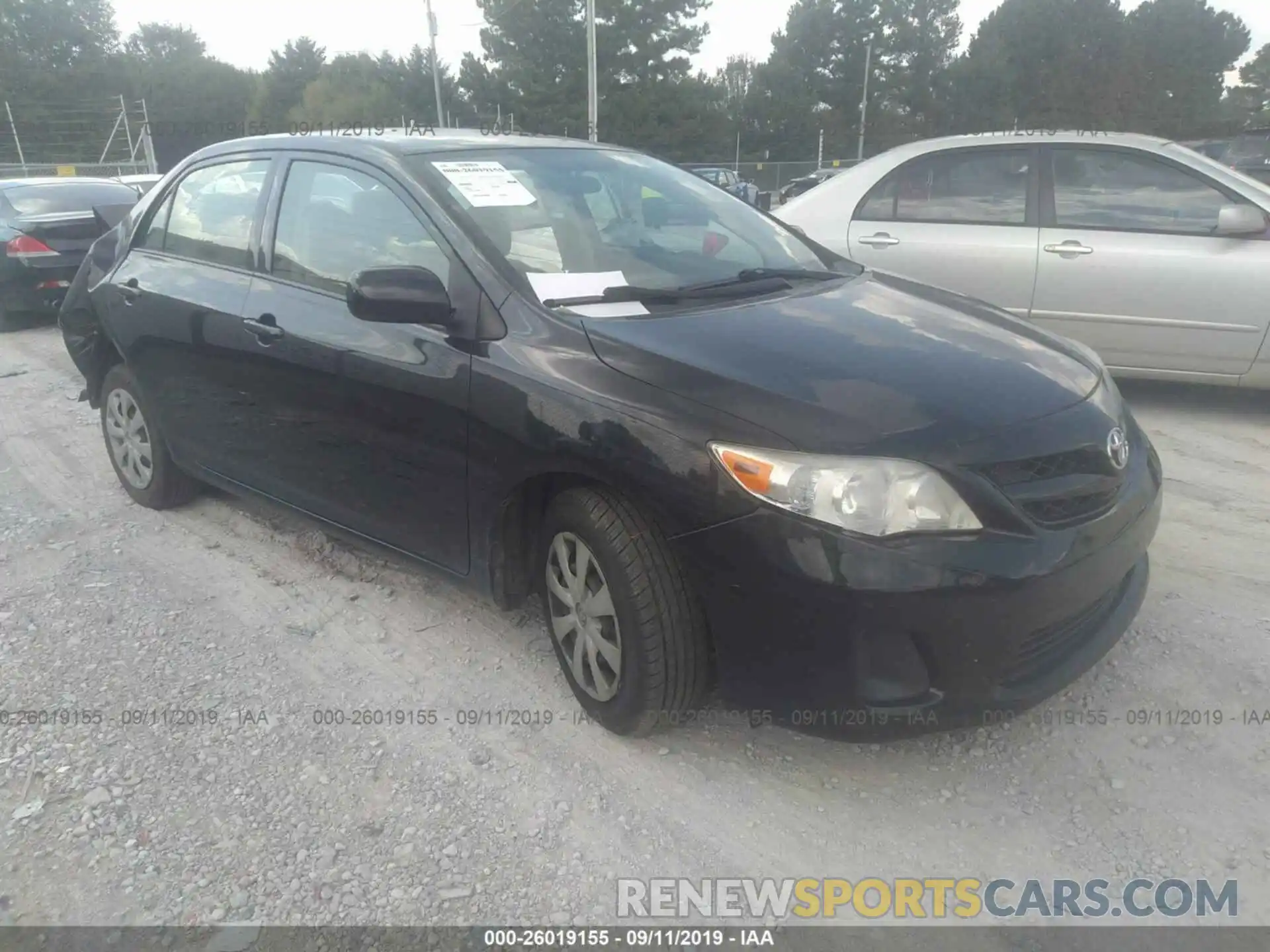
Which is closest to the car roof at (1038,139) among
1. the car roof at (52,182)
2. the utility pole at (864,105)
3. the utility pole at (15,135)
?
the car roof at (52,182)

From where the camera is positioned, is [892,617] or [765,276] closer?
[892,617]

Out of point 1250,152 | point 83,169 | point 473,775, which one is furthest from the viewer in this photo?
point 83,169

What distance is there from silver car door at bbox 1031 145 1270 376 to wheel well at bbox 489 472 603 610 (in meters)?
3.89

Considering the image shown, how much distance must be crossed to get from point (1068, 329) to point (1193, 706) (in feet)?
10.4

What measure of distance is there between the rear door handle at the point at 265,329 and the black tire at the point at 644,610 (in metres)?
1.39

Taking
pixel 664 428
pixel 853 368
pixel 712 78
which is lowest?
pixel 664 428

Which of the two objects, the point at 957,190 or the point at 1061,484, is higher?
the point at 957,190

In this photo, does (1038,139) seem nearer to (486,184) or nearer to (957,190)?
(957,190)

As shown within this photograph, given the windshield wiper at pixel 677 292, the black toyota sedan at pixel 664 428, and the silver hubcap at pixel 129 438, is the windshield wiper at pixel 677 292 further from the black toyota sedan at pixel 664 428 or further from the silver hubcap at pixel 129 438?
the silver hubcap at pixel 129 438

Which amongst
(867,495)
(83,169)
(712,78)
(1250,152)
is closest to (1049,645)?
(867,495)

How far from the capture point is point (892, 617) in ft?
6.99

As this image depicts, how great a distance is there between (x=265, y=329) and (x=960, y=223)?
4.14 meters

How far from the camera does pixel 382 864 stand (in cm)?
228

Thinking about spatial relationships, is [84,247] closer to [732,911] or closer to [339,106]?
[732,911]
